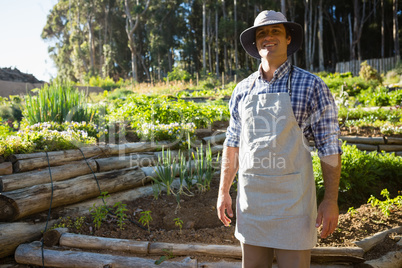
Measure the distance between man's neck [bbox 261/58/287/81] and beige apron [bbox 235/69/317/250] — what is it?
0.18 meters

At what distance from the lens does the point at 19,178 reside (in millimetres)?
3547

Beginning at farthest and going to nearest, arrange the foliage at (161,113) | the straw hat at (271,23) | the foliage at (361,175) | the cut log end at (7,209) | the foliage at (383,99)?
the foliage at (383,99), the foliage at (161,113), the foliage at (361,175), the cut log end at (7,209), the straw hat at (271,23)

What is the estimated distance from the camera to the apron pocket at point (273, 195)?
179 cm

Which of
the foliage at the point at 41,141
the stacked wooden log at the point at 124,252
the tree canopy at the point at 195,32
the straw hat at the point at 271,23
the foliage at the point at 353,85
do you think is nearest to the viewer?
the straw hat at the point at 271,23

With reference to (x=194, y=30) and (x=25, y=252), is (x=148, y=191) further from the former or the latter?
(x=194, y=30)

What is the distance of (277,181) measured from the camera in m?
1.81

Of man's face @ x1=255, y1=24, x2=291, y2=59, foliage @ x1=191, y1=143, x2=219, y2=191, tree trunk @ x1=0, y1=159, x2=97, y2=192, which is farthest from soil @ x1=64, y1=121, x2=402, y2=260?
man's face @ x1=255, y1=24, x2=291, y2=59

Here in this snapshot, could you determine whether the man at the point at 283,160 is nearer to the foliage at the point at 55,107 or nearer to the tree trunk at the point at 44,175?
the tree trunk at the point at 44,175

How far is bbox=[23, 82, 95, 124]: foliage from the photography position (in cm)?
543

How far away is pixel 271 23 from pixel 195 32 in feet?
110

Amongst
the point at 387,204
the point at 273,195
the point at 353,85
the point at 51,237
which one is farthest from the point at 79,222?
the point at 353,85

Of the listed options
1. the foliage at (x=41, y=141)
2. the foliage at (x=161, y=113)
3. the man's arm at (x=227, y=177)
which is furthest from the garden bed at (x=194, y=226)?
the foliage at (x=161, y=113)

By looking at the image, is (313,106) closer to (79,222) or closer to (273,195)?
(273,195)

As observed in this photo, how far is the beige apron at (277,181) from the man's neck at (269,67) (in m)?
0.18
